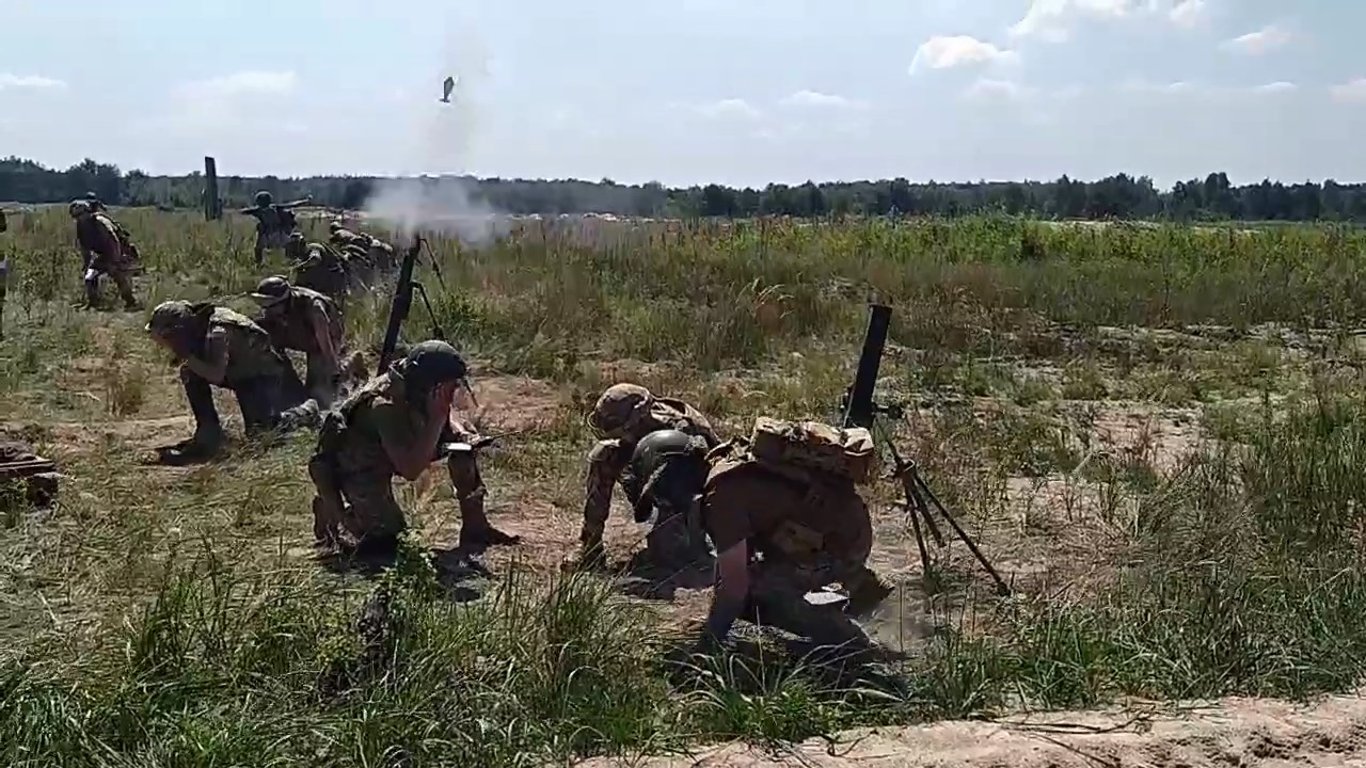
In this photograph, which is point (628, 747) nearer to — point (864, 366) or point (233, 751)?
point (233, 751)

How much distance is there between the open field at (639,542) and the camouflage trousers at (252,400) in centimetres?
36

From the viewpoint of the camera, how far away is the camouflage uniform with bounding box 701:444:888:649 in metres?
4.52

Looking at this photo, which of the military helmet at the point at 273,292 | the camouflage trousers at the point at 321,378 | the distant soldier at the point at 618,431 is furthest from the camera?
the camouflage trousers at the point at 321,378

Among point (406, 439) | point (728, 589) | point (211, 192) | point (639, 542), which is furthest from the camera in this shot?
point (211, 192)

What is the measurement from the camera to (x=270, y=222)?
51.5 feet

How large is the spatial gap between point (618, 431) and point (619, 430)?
14 millimetres

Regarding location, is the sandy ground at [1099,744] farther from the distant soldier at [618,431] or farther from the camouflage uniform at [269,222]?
the camouflage uniform at [269,222]

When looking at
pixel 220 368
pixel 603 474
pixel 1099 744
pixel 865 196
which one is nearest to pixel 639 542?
pixel 603 474

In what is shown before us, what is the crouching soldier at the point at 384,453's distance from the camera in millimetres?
Answer: 5520

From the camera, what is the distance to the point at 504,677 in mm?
3826

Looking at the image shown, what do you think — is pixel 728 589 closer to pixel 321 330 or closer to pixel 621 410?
pixel 621 410

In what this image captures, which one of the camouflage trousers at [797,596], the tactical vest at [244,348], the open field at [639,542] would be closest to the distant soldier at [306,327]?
the tactical vest at [244,348]

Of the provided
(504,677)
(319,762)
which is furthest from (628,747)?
(319,762)

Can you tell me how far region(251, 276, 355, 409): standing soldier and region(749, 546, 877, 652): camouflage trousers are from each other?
459 cm
